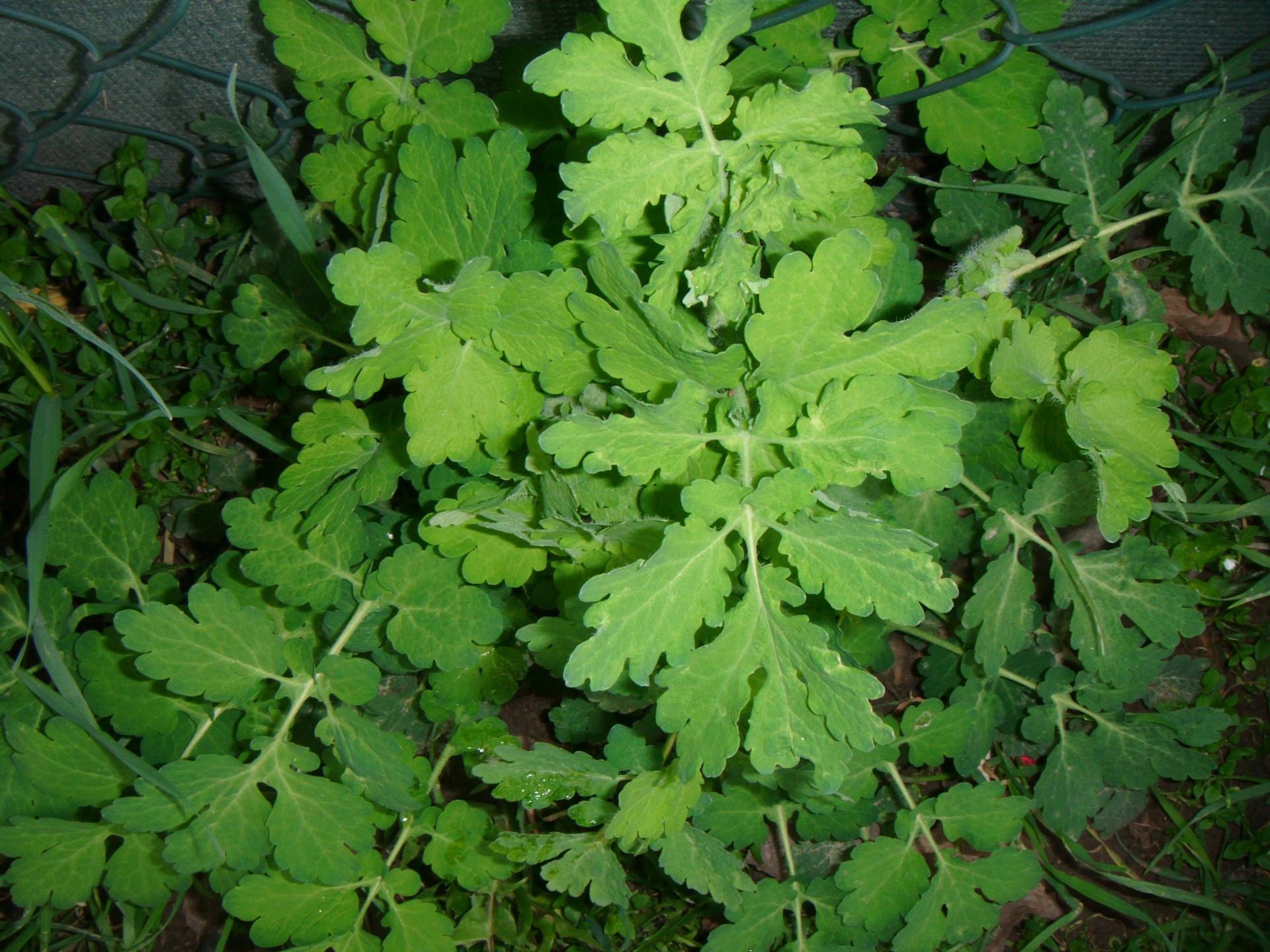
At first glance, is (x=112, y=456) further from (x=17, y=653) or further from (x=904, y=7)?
(x=904, y=7)

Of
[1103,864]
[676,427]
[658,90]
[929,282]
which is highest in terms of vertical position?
[658,90]

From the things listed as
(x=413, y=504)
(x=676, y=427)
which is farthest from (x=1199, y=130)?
(x=413, y=504)

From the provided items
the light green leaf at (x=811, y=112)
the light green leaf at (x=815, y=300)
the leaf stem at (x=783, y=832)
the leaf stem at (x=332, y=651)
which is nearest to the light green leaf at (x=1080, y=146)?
the light green leaf at (x=811, y=112)

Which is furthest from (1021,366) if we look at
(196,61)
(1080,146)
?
(196,61)

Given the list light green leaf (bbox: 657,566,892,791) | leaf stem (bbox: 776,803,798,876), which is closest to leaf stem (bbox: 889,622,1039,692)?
leaf stem (bbox: 776,803,798,876)

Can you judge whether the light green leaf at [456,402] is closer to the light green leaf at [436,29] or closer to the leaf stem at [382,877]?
the light green leaf at [436,29]

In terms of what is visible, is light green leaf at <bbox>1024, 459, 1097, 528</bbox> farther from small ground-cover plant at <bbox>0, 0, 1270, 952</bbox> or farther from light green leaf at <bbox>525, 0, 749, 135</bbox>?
light green leaf at <bbox>525, 0, 749, 135</bbox>

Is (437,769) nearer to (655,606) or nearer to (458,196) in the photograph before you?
(655,606)
